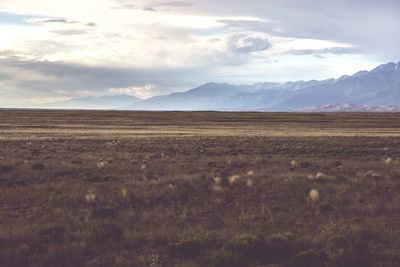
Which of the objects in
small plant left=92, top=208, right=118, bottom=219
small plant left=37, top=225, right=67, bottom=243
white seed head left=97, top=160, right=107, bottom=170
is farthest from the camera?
white seed head left=97, top=160, right=107, bottom=170

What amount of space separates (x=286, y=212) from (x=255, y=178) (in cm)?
550

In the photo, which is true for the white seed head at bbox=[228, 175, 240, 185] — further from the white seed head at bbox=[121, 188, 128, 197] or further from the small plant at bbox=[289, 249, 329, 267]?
the small plant at bbox=[289, 249, 329, 267]

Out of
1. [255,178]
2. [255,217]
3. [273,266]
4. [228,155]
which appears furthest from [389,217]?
[228,155]

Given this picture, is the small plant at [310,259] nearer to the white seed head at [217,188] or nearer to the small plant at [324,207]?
the small plant at [324,207]

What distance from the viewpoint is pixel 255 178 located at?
813 inches

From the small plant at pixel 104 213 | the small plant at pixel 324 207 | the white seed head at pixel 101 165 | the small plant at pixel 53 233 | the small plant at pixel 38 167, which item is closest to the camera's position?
the small plant at pixel 53 233

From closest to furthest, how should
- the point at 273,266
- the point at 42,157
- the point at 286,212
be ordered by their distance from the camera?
the point at 273,266 < the point at 286,212 < the point at 42,157

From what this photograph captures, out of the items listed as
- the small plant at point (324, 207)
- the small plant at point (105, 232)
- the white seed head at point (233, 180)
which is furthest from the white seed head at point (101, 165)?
the small plant at point (324, 207)

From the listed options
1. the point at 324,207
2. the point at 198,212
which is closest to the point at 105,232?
the point at 198,212

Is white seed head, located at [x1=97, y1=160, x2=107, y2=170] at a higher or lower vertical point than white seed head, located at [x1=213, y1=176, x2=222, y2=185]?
higher

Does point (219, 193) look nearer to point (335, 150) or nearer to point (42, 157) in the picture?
point (42, 157)

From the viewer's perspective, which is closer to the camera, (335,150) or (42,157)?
(42,157)

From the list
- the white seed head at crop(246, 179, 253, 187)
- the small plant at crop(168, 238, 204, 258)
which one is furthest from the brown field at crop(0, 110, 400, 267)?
the white seed head at crop(246, 179, 253, 187)

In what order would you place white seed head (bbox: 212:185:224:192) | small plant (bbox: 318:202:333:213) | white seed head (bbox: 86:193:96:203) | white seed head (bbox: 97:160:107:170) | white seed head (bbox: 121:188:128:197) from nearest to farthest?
1. small plant (bbox: 318:202:333:213)
2. white seed head (bbox: 86:193:96:203)
3. white seed head (bbox: 121:188:128:197)
4. white seed head (bbox: 212:185:224:192)
5. white seed head (bbox: 97:160:107:170)
